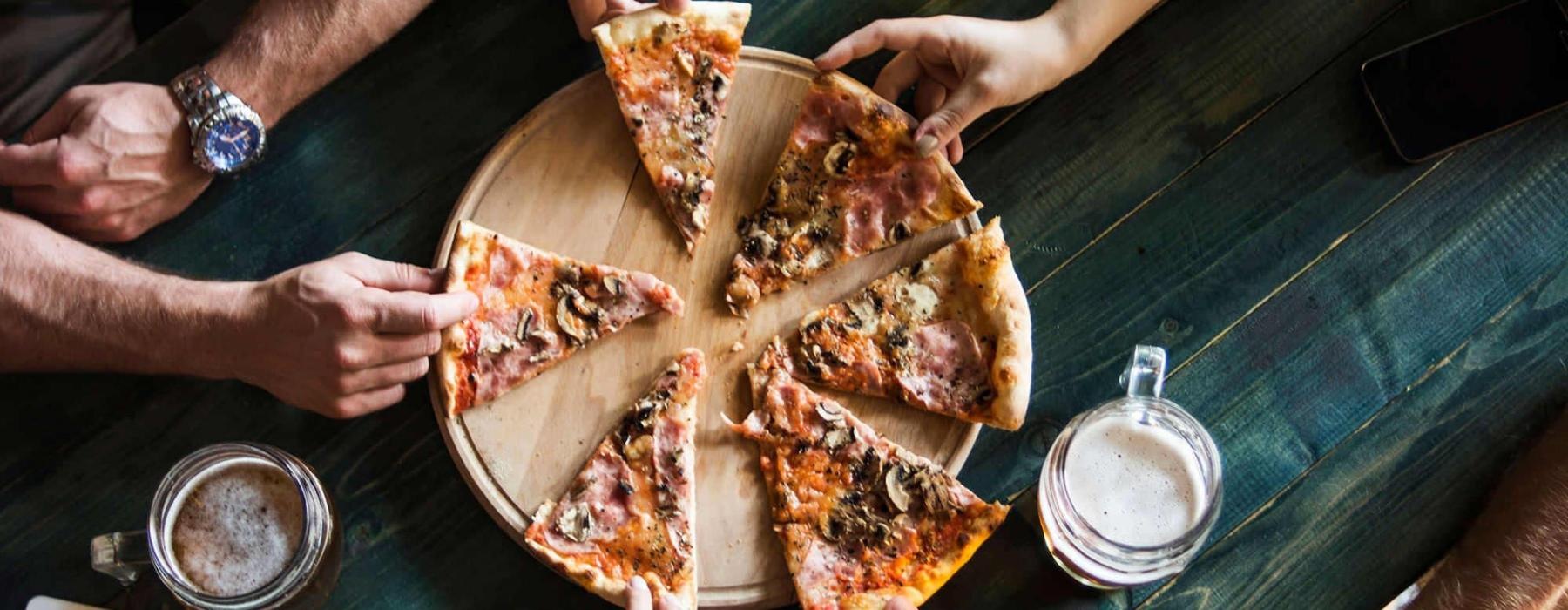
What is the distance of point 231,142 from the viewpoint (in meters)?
2.61

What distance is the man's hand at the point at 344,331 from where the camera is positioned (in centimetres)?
242

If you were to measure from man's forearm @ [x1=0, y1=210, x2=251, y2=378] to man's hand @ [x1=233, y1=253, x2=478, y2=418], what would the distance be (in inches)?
2.9

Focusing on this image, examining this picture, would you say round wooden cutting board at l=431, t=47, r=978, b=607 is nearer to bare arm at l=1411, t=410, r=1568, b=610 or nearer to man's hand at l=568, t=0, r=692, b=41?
man's hand at l=568, t=0, r=692, b=41

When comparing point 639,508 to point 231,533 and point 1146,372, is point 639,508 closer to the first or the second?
point 231,533

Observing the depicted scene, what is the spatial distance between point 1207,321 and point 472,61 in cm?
172

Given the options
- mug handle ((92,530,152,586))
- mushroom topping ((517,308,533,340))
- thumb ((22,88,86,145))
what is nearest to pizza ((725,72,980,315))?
mushroom topping ((517,308,533,340))

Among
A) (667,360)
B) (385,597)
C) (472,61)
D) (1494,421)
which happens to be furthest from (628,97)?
(1494,421)

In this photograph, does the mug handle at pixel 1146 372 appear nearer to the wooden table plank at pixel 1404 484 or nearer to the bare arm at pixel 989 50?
the wooden table plank at pixel 1404 484

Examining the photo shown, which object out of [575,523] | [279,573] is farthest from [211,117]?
[575,523]

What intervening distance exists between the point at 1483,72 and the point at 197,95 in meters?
2.75

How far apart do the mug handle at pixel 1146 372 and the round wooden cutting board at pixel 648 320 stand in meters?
0.35

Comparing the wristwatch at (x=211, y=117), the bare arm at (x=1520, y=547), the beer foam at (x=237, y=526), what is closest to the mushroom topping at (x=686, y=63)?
the wristwatch at (x=211, y=117)

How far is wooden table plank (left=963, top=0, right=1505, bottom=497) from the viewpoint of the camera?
108 inches

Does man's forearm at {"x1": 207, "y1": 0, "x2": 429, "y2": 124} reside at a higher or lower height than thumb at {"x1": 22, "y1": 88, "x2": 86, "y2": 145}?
higher
